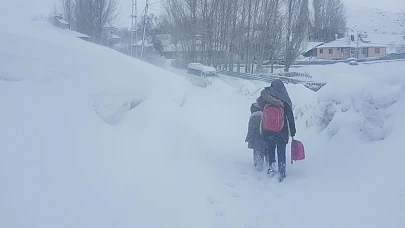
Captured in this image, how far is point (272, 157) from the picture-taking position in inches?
278

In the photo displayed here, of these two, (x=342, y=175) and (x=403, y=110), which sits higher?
(x=403, y=110)

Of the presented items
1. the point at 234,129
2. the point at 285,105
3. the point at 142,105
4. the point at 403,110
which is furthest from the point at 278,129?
the point at 234,129

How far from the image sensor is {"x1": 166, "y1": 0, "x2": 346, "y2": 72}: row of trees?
3966 cm

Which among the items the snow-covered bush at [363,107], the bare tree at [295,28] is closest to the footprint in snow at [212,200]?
the snow-covered bush at [363,107]

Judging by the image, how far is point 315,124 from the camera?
8.54m

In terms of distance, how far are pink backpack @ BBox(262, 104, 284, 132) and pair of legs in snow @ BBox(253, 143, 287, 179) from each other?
1.05ft

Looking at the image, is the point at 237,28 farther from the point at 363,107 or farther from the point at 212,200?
the point at 212,200

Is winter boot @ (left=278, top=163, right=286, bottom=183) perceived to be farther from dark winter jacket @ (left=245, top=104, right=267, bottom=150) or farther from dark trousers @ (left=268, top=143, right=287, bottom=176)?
dark winter jacket @ (left=245, top=104, right=267, bottom=150)

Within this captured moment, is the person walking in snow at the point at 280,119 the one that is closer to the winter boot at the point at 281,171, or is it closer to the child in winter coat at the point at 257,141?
the winter boot at the point at 281,171

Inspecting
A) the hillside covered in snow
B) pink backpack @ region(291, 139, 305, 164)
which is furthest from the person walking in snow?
the hillside covered in snow

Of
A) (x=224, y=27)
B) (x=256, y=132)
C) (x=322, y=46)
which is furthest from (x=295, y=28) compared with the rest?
(x=256, y=132)

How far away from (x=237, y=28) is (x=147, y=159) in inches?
1392

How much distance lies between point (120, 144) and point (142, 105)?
70.5 inches

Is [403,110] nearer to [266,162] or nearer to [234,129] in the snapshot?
[266,162]
